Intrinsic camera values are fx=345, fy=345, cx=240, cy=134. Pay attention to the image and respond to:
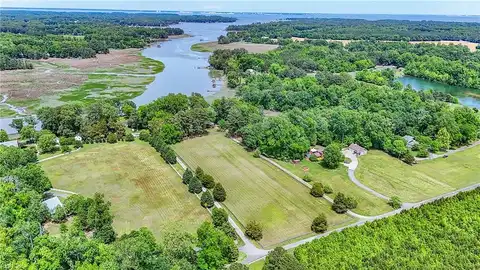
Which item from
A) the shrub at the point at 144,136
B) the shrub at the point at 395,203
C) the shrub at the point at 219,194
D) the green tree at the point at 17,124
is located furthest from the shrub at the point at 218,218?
the green tree at the point at 17,124

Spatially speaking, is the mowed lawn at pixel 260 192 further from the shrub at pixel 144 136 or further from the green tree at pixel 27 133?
the green tree at pixel 27 133

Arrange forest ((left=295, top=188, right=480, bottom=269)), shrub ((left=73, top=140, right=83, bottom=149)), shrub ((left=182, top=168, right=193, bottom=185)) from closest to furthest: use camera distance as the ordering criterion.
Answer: forest ((left=295, top=188, right=480, bottom=269))
shrub ((left=182, top=168, right=193, bottom=185))
shrub ((left=73, top=140, right=83, bottom=149))

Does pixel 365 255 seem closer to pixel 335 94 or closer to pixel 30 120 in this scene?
pixel 335 94

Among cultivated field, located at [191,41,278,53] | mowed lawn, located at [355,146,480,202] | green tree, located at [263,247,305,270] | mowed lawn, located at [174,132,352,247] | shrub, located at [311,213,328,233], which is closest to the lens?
green tree, located at [263,247,305,270]

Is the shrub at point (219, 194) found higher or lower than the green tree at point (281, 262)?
lower

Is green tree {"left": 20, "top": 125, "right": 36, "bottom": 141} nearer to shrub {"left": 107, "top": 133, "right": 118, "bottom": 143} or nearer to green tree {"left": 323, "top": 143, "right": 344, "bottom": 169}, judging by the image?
shrub {"left": 107, "top": 133, "right": 118, "bottom": 143}

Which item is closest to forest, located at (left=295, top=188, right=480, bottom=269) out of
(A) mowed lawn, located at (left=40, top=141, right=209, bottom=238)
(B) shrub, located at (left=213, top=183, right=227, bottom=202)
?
(B) shrub, located at (left=213, top=183, right=227, bottom=202)

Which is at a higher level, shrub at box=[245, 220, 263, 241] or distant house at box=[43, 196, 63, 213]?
shrub at box=[245, 220, 263, 241]
